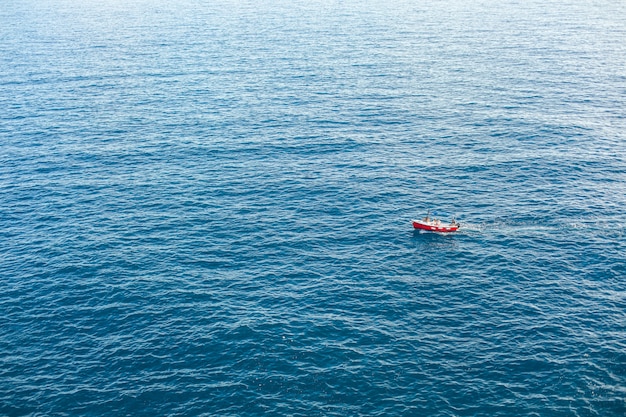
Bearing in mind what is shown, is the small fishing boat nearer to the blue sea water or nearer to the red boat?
the red boat

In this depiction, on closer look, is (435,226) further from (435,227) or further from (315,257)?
(315,257)

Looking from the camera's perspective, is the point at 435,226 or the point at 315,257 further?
the point at 435,226

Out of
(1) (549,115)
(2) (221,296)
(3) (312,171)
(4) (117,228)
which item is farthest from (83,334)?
(1) (549,115)

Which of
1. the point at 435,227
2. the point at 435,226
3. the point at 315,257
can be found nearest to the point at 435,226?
the point at 435,226

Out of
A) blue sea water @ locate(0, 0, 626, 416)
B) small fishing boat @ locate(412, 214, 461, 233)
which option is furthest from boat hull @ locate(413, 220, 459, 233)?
blue sea water @ locate(0, 0, 626, 416)

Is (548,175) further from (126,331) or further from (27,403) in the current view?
(27,403)

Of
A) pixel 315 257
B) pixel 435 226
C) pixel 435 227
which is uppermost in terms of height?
pixel 435 226

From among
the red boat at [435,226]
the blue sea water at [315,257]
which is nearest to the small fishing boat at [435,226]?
the red boat at [435,226]
